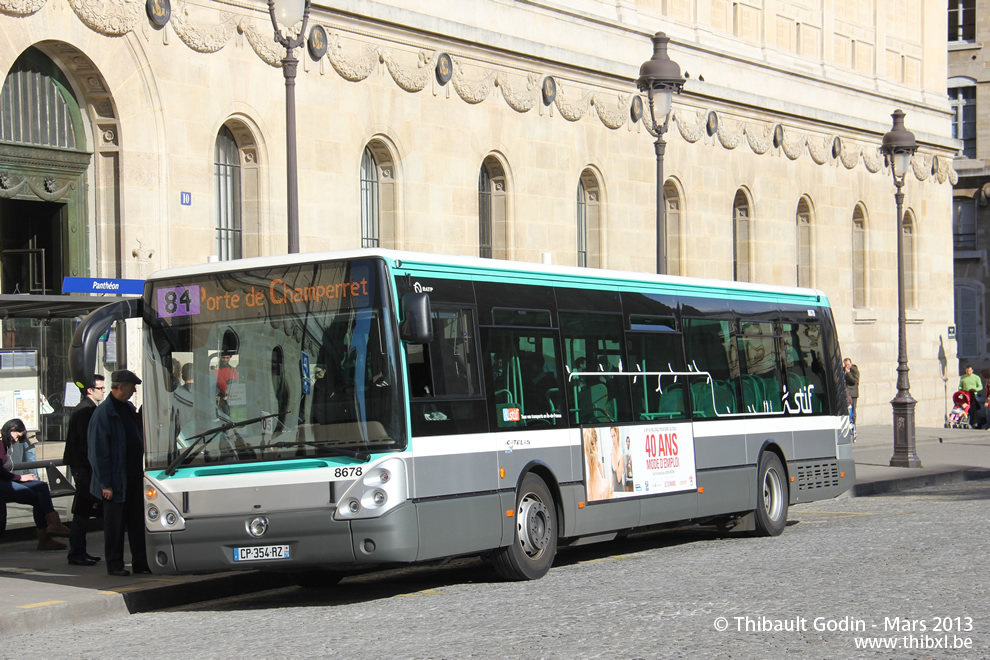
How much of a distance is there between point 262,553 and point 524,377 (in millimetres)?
2814

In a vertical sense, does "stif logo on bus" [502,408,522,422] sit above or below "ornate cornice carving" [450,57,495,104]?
below

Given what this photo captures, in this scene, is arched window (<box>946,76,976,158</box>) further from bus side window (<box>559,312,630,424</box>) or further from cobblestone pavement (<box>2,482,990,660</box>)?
bus side window (<box>559,312,630,424</box>)

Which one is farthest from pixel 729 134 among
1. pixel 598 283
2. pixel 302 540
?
pixel 302 540

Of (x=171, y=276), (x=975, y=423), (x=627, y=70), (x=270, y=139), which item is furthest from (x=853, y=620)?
(x=975, y=423)

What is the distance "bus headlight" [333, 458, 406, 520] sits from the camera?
10.5 metres

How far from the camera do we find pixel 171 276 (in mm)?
11406

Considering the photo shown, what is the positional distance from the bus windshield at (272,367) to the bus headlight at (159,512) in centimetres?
20

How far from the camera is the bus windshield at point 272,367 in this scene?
34.9 ft

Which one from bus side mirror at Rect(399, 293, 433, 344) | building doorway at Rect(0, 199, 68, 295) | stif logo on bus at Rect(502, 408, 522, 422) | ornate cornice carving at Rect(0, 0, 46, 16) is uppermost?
ornate cornice carving at Rect(0, 0, 46, 16)

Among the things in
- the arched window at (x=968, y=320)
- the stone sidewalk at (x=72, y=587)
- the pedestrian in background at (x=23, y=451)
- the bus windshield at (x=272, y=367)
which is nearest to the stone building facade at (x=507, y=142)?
the pedestrian in background at (x=23, y=451)

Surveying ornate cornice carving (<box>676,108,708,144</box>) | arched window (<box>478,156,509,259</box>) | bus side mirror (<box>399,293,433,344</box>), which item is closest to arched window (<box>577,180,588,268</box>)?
arched window (<box>478,156,509,259</box>)

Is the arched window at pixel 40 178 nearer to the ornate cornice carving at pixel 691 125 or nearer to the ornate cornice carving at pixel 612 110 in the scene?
the ornate cornice carving at pixel 612 110

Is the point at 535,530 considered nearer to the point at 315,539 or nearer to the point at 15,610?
the point at 315,539

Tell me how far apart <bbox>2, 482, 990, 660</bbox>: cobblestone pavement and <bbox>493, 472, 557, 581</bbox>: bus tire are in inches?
8.2
